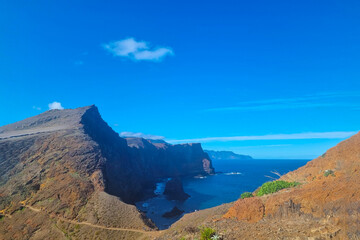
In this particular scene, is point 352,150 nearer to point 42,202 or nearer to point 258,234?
point 258,234

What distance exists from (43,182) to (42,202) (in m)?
5.67

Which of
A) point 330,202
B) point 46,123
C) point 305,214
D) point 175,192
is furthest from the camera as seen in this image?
point 46,123

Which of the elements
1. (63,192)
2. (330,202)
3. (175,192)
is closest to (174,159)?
(175,192)

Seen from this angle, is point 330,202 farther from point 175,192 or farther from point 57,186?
point 175,192

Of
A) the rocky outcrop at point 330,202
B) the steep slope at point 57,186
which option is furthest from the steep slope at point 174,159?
the rocky outcrop at point 330,202

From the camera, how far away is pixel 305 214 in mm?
17453

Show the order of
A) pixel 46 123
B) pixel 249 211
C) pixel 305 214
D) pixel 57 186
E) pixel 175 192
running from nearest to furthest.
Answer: pixel 305 214 < pixel 249 211 < pixel 57 186 < pixel 175 192 < pixel 46 123

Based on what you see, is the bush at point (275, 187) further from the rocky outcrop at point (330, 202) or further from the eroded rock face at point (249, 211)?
the eroded rock face at point (249, 211)

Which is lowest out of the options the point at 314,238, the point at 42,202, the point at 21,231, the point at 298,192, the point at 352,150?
the point at 21,231

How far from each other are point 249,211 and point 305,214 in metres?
5.04

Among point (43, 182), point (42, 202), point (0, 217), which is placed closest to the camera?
point (0, 217)

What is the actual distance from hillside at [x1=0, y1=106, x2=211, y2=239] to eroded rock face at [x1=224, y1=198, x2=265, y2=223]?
37.8 feet

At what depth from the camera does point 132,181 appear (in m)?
64.8

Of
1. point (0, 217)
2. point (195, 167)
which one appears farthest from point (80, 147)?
point (195, 167)
